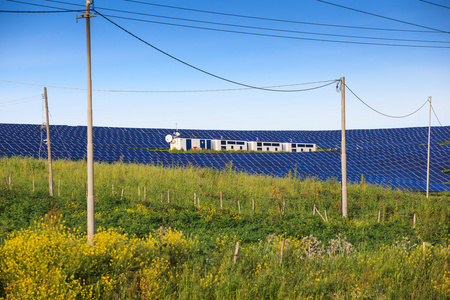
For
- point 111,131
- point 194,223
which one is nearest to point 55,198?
point 194,223

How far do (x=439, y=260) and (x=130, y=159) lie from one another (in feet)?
129

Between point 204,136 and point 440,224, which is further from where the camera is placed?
point 204,136

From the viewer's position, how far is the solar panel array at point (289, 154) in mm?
43156

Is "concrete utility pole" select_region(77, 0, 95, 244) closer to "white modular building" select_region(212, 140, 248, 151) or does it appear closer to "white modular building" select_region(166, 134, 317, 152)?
"white modular building" select_region(166, 134, 317, 152)

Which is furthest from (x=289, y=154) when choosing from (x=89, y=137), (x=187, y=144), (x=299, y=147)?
(x=89, y=137)

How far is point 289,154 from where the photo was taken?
5238 centimetres

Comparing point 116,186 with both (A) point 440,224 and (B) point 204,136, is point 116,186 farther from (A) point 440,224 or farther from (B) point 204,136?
(B) point 204,136

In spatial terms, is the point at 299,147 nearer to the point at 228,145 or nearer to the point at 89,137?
the point at 228,145

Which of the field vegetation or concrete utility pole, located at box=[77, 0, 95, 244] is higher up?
concrete utility pole, located at box=[77, 0, 95, 244]

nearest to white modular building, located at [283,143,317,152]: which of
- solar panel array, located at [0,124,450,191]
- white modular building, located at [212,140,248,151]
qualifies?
solar panel array, located at [0,124,450,191]

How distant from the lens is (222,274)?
9.29m

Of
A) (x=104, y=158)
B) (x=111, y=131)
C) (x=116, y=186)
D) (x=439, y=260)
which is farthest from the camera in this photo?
(x=111, y=131)

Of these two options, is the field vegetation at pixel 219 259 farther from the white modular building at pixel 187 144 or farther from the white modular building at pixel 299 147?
the white modular building at pixel 299 147

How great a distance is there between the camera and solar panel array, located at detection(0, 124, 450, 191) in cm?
4316
